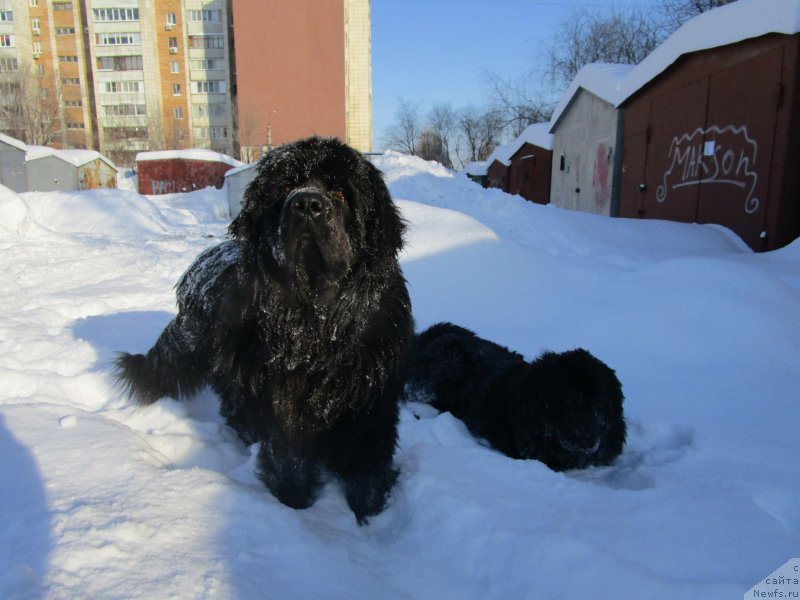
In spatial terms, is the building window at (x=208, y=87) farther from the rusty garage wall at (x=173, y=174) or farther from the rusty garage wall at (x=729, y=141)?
the rusty garage wall at (x=729, y=141)

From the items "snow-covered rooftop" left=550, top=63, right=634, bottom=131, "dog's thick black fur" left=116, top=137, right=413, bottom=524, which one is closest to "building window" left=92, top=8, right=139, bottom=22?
"snow-covered rooftop" left=550, top=63, right=634, bottom=131

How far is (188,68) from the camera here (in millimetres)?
56625

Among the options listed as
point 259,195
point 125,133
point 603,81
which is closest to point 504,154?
point 603,81

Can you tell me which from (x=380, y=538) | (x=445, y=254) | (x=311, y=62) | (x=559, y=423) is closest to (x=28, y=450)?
(x=380, y=538)

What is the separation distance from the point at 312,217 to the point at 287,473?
1.15m

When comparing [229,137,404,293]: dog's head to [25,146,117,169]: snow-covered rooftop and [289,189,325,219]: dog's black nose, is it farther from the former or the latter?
[25,146,117,169]: snow-covered rooftop

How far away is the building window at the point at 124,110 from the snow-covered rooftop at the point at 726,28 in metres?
61.7

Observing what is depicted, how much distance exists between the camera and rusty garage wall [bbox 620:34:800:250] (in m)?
6.72

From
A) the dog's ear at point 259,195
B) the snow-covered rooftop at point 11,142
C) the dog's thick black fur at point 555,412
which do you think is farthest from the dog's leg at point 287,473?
the snow-covered rooftop at point 11,142

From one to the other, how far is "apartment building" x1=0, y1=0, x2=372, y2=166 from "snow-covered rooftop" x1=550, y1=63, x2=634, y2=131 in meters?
36.3

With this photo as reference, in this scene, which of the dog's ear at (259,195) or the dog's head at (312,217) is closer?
the dog's head at (312,217)

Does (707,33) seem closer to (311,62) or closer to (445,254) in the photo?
(445,254)

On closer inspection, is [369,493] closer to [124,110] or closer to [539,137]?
[539,137]

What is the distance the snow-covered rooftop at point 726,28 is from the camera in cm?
638
